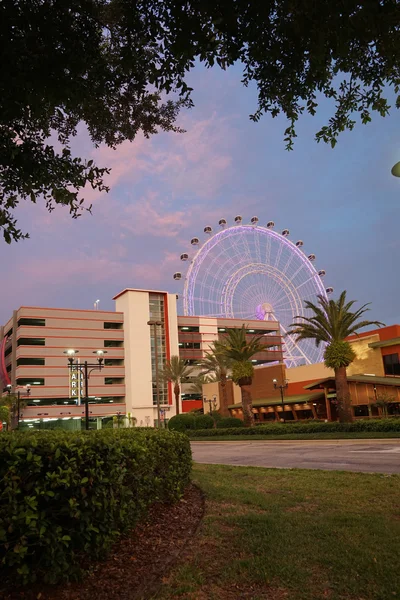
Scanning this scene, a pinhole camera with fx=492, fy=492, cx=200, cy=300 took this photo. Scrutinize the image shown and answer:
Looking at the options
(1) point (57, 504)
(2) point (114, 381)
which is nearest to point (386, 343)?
(1) point (57, 504)

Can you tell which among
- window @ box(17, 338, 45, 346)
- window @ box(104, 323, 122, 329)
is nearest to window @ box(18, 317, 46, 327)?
window @ box(17, 338, 45, 346)

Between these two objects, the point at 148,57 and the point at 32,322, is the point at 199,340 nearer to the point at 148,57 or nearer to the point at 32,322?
the point at 32,322

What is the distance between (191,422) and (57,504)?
174ft

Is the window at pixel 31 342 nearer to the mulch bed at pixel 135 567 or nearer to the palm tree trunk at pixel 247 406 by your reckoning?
the palm tree trunk at pixel 247 406

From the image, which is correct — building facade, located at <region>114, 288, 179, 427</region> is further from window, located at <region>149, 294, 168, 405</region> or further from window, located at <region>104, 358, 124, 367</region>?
window, located at <region>104, 358, 124, 367</region>

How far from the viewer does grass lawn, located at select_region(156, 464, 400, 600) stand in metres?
4.64

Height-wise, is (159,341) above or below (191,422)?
above

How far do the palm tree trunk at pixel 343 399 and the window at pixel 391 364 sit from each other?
10.6 m

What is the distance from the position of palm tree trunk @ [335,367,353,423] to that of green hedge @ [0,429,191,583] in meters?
33.3

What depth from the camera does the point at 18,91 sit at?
5312mm

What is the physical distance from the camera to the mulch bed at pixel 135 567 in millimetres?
4402

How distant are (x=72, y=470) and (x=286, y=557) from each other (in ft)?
8.50

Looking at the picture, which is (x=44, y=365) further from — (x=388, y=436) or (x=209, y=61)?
(x=209, y=61)

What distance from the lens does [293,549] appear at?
567 centimetres
